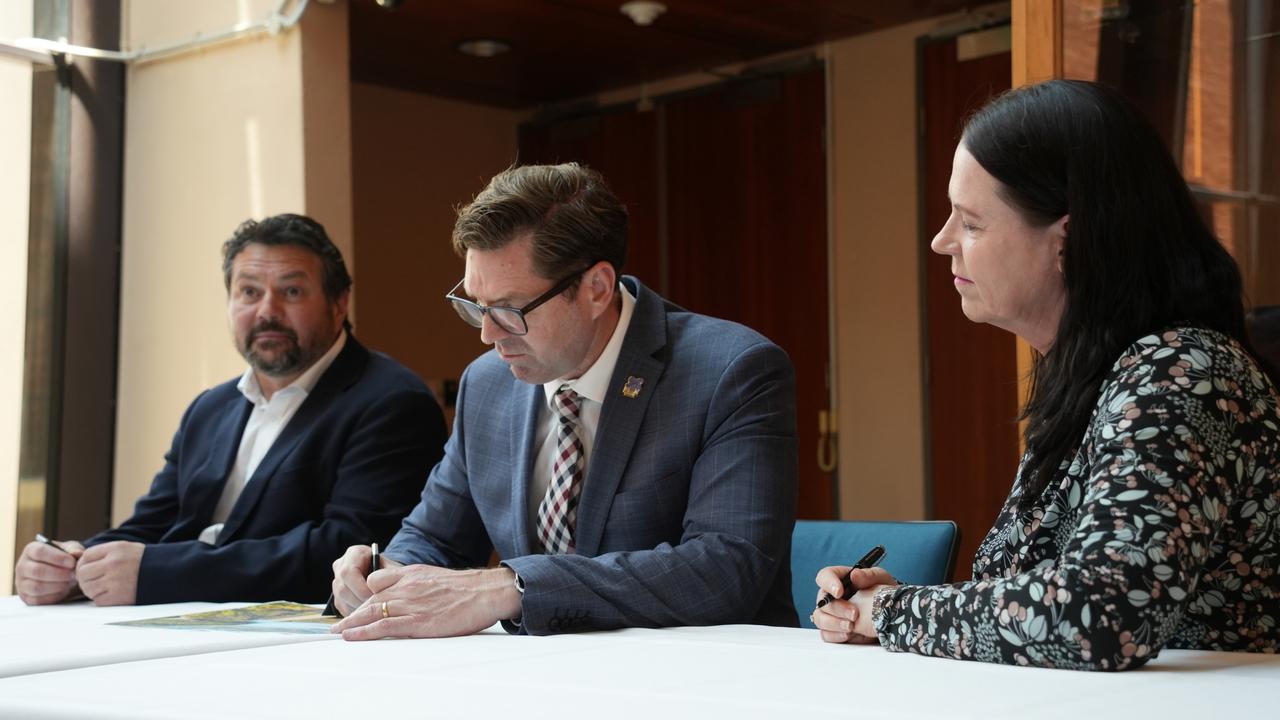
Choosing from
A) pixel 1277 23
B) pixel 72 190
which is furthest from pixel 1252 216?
pixel 72 190

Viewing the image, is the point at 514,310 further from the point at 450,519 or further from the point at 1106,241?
the point at 1106,241

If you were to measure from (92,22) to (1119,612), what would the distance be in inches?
183

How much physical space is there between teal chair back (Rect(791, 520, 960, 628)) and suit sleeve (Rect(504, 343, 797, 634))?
0.87ft

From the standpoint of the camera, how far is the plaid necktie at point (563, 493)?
2.46 metres

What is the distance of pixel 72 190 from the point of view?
16.6 feet

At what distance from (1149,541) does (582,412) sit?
127 cm

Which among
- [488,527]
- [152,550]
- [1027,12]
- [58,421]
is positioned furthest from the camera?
[58,421]

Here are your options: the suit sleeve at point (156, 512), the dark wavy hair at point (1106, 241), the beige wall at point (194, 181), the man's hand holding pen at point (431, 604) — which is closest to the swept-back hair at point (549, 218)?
the man's hand holding pen at point (431, 604)

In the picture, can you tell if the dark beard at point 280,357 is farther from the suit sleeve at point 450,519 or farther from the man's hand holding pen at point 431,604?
the man's hand holding pen at point 431,604

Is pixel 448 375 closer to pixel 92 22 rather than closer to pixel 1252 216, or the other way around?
pixel 92 22

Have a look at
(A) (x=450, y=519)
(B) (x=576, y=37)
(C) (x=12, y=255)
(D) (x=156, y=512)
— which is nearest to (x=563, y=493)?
(A) (x=450, y=519)

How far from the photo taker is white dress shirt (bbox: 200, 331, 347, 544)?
3416mm

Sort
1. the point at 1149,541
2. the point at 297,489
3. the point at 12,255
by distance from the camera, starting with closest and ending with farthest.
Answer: the point at 1149,541 → the point at 297,489 → the point at 12,255

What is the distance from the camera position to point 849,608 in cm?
180
